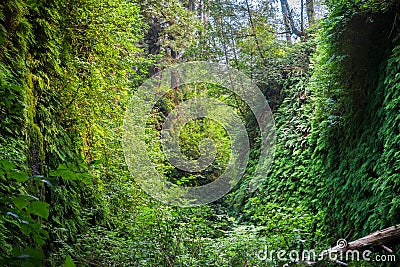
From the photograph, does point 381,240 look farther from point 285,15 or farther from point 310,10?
point 285,15

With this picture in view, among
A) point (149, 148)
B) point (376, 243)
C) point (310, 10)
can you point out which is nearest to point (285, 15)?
point (310, 10)

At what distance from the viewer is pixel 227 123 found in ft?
42.3

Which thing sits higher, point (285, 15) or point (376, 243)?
point (285, 15)

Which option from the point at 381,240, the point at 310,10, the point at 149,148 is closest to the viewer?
the point at 381,240

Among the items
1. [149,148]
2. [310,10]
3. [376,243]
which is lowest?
[376,243]

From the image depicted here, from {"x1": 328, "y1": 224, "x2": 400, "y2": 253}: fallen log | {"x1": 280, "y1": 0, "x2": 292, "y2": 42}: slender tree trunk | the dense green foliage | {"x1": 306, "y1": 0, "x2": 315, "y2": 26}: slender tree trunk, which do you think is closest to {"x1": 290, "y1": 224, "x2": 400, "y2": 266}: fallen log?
{"x1": 328, "y1": 224, "x2": 400, "y2": 253}: fallen log

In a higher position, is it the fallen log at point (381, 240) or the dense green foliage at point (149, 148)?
the dense green foliage at point (149, 148)

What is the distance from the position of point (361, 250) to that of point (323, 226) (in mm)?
2169

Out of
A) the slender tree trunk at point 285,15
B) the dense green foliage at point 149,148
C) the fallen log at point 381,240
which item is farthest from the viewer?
the slender tree trunk at point 285,15

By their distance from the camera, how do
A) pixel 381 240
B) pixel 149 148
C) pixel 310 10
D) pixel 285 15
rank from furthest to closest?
pixel 285 15 < pixel 310 10 < pixel 149 148 < pixel 381 240

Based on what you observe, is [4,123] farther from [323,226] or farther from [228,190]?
[228,190]

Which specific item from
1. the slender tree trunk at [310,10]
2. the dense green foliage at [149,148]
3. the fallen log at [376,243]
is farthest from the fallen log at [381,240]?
the slender tree trunk at [310,10]

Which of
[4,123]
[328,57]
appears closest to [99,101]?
[4,123]

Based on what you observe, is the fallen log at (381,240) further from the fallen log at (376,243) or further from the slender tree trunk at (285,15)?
the slender tree trunk at (285,15)
